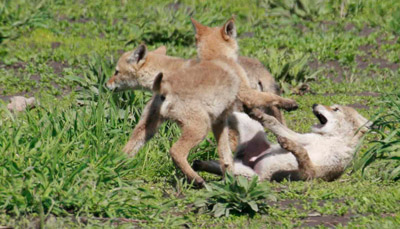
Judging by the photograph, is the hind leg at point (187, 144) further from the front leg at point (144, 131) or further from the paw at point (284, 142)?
the paw at point (284, 142)

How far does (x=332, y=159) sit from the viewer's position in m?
8.44

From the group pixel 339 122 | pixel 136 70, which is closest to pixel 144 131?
pixel 136 70

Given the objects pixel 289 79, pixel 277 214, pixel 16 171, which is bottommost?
pixel 289 79

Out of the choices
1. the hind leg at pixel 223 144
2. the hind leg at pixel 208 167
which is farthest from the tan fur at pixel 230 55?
the hind leg at pixel 208 167

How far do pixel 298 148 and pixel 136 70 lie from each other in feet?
7.54

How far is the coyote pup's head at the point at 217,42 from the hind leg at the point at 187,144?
51.4 inches

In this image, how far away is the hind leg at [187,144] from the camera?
7758 mm

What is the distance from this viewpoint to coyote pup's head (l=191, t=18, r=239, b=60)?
8.88 metres

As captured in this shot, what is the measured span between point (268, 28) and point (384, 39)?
224cm

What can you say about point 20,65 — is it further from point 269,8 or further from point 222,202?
point 222,202

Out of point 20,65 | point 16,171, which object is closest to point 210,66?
point 16,171

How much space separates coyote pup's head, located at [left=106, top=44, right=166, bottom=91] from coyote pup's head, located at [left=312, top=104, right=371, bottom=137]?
202cm

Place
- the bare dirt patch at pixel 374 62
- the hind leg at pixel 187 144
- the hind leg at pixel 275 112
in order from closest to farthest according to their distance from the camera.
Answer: the hind leg at pixel 187 144, the hind leg at pixel 275 112, the bare dirt patch at pixel 374 62

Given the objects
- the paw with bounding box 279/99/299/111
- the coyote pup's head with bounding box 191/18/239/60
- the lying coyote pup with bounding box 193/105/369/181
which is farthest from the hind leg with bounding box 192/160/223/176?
the coyote pup's head with bounding box 191/18/239/60
